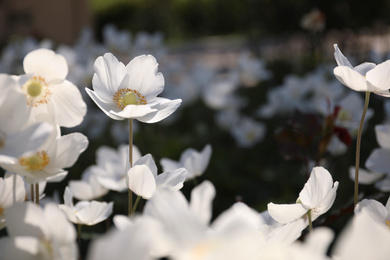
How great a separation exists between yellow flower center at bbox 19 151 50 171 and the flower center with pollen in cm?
16

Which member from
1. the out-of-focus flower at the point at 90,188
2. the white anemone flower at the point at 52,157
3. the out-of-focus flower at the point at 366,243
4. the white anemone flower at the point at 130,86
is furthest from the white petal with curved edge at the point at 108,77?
the out-of-focus flower at the point at 366,243

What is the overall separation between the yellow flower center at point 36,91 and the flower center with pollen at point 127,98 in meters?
0.11

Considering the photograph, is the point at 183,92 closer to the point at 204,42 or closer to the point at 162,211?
the point at 162,211

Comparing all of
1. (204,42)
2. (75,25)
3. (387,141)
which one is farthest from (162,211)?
(204,42)

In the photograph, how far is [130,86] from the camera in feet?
2.57

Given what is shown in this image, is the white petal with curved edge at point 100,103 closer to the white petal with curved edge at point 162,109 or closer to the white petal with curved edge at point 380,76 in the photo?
the white petal with curved edge at point 162,109

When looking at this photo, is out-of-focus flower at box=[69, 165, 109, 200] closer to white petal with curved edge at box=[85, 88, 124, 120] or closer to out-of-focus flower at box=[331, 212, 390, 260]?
white petal with curved edge at box=[85, 88, 124, 120]

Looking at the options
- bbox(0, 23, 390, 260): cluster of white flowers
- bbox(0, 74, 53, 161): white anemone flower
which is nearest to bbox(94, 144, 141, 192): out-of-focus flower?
bbox(0, 23, 390, 260): cluster of white flowers

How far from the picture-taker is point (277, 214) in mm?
662

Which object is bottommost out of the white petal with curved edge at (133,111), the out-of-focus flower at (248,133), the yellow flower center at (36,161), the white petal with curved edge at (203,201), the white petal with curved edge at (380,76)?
the out-of-focus flower at (248,133)

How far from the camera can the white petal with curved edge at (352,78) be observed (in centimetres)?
72

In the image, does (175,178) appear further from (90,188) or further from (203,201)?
(90,188)

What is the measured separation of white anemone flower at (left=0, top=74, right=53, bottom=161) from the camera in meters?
0.54

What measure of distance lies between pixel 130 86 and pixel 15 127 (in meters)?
0.25
